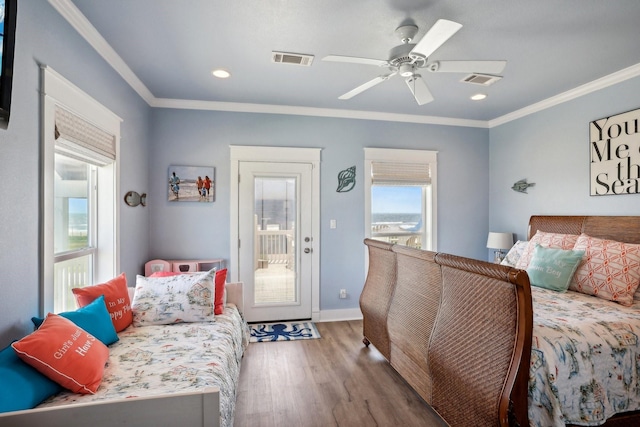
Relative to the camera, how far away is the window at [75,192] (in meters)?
1.86

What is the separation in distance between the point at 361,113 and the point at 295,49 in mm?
1713

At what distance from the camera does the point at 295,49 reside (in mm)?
2502

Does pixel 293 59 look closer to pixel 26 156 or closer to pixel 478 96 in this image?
pixel 26 156

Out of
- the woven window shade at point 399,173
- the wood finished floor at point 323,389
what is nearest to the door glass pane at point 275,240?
the wood finished floor at point 323,389

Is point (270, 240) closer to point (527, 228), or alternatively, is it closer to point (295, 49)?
point (295, 49)

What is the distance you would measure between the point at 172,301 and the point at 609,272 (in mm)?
3217

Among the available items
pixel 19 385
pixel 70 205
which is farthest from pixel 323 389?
pixel 70 205

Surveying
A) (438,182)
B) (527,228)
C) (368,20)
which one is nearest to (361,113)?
(438,182)

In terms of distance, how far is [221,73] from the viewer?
2936 millimetres

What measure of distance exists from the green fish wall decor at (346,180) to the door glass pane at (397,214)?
289mm

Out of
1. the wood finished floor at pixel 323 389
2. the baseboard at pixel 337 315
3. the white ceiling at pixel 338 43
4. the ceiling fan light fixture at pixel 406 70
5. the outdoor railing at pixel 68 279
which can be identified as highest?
the white ceiling at pixel 338 43

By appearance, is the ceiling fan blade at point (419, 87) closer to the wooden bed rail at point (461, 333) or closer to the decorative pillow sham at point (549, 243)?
the wooden bed rail at point (461, 333)

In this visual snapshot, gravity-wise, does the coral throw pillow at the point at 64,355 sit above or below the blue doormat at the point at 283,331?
above

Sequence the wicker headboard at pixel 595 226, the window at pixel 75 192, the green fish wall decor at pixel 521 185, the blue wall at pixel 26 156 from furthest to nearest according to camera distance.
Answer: the green fish wall decor at pixel 521 185 < the wicker headboard at pixel 595 226 < the window at pixel 75 192 < the blue wall at pixel 26 156
